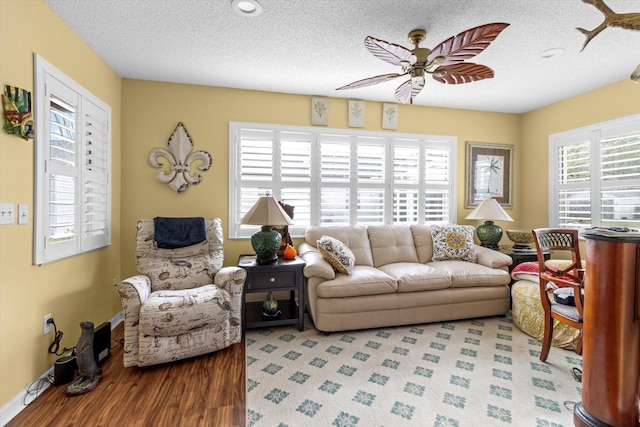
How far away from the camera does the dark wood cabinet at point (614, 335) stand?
134 cm

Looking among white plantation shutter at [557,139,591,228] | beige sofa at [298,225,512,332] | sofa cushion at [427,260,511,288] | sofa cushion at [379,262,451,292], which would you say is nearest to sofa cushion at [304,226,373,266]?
beige sofa at [298,225,512,332]

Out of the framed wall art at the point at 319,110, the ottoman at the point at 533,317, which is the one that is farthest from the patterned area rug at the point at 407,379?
the framed wall art at the point at 319,110

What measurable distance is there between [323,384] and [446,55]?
236 centimetres

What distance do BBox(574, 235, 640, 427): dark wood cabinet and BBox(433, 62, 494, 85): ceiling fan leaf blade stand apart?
1281 mm

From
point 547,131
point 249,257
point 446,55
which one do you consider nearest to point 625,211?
point 547,131

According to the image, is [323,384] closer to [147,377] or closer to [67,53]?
[147,377]

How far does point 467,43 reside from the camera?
169 centimetres

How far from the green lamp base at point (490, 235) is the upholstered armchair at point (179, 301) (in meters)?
3.14

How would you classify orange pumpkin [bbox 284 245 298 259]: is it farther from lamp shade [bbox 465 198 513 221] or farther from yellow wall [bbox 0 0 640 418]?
lamp shade [bbox 465 198 513 221]

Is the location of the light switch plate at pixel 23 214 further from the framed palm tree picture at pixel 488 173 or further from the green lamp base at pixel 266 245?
the framed palm tree picture at pixel 488 173

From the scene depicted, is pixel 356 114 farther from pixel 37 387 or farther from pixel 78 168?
pixel 37 387

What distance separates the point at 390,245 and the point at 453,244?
777 mm

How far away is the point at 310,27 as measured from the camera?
2.27 metres

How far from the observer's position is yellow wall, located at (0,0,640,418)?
1785 millimetres
